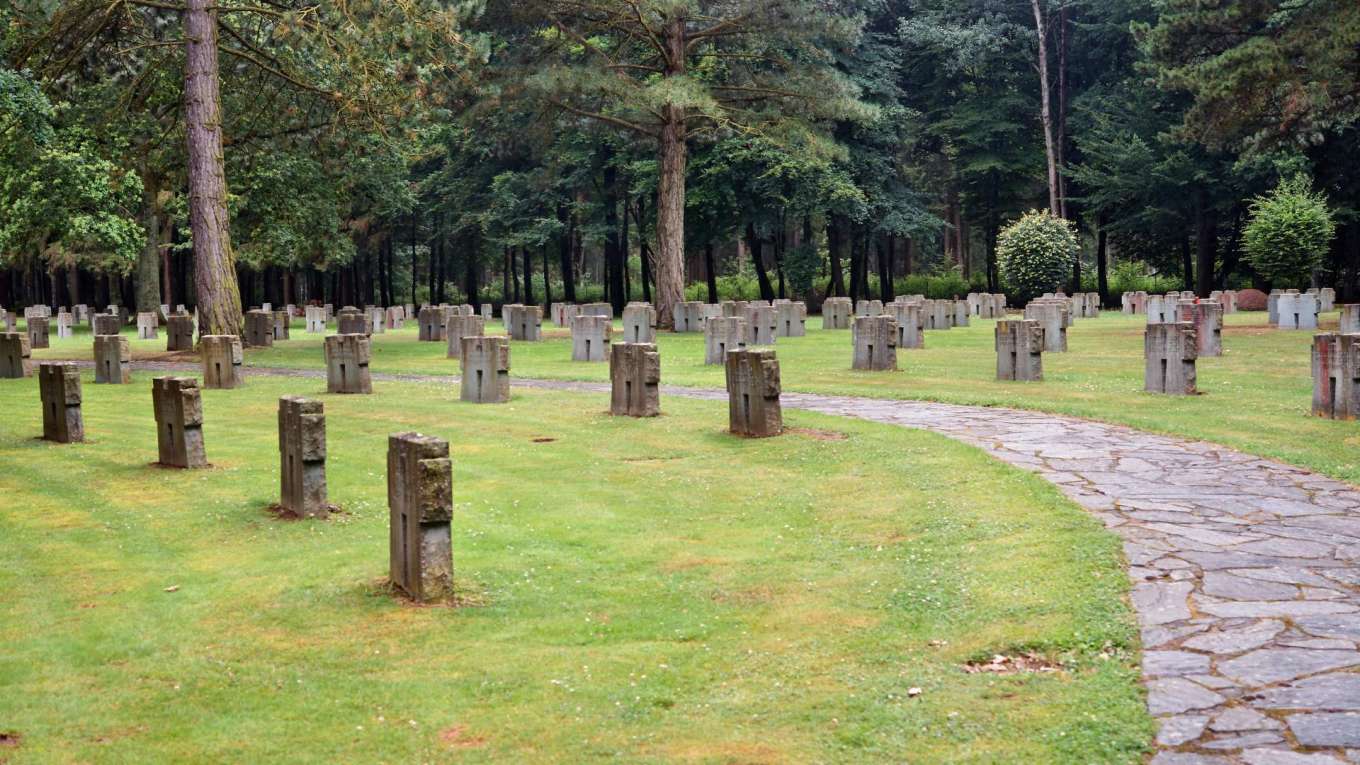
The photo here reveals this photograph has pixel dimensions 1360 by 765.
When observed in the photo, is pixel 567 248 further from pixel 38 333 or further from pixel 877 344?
pixel 877 344

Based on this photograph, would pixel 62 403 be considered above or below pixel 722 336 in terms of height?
below

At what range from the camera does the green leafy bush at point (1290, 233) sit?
1651 inches

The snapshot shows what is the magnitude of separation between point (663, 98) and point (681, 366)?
8844mm

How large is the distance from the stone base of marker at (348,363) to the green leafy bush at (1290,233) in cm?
3374

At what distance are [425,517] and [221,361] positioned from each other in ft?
48.2

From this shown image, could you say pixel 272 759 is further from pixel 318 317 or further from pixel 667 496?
pixel 318 317

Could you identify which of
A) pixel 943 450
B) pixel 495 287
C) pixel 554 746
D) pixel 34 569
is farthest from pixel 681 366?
pixel 495 287

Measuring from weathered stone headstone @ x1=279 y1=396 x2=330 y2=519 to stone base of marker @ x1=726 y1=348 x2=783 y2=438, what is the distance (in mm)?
5337

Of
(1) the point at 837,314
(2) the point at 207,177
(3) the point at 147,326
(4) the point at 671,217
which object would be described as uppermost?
(2) the point at 207,177

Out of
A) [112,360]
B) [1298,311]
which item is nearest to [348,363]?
[112,360]

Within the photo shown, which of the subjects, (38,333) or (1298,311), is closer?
(1298,311)

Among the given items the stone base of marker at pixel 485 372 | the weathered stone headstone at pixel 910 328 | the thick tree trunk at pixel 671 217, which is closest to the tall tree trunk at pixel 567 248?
the thick tree trunk at pixel 671 217

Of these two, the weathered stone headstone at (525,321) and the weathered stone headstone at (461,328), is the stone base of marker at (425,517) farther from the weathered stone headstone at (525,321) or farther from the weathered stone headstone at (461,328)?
the weathered stone headstone at (525,321)

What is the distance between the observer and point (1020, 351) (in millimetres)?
19547
